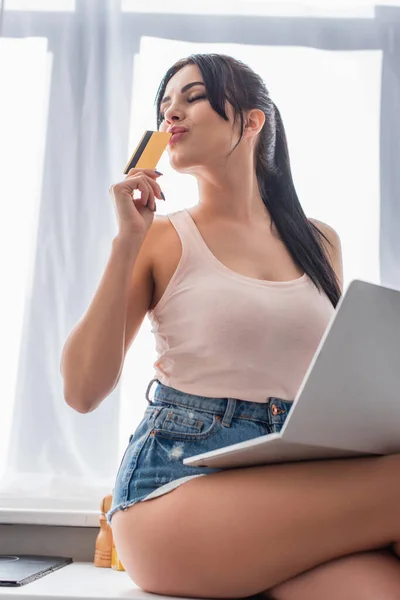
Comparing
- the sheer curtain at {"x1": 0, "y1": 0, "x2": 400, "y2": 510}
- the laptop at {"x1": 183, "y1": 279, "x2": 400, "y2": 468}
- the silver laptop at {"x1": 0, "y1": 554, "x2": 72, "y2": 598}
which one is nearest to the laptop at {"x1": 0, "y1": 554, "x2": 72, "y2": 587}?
the silver laptop at {"x1": 0, "y1": 554, "x2": 72, "y2": 598}

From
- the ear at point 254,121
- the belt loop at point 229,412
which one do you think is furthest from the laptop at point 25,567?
the ear at point 254,121

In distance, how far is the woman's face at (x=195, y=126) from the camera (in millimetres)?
1333

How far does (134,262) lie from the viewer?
1.16 m

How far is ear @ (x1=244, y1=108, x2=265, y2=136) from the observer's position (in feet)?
4.59

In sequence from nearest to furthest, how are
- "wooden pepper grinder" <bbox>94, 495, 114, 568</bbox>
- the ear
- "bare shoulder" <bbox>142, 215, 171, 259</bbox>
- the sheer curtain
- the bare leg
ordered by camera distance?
the bare leg → "bare shoulder" <bbox>142, 215, 171, 259</bbox> → the ear → "wooden pepper grinder" <bbox>94, 495, 114, 568</bbox> → the sheer curtain

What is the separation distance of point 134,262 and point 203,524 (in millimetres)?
445

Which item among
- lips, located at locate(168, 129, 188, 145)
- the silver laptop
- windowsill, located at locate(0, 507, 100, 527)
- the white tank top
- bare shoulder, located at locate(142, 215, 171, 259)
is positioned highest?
lips, located at locate(168, 129, 188, 145)

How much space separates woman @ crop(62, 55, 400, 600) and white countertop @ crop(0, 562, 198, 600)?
6 centimetres

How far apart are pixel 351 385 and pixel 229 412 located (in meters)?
0.34

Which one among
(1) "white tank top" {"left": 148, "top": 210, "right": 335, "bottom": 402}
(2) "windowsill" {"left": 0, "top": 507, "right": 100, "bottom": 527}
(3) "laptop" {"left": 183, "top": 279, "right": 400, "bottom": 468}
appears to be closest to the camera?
(3) "laptop" {"left": 183, "top": 279, "right": 400, "bottom": 468}

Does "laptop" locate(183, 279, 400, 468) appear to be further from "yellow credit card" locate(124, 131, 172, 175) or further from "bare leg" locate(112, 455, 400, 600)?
"yellow credit card" locate(124, 131, 172, 175)

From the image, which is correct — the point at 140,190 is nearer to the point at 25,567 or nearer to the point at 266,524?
the point at 266,524

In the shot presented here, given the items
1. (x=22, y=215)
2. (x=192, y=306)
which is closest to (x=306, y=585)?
(x=192, y=306)

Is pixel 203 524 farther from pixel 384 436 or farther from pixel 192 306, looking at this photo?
pixel 192 306
